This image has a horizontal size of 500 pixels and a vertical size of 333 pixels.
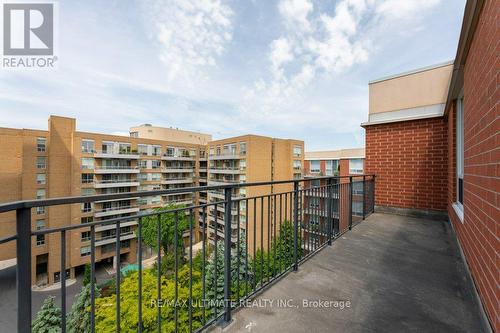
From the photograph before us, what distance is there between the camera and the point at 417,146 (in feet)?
16.9

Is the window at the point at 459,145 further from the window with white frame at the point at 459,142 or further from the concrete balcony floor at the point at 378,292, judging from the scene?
the concrete balcony floor at the point at 378,292

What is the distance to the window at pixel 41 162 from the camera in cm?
1806

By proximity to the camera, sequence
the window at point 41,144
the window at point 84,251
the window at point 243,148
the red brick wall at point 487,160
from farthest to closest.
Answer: the window at point 243,148
the window at point 84,251
the window at point 41,144
the red brick wall at point 487,160

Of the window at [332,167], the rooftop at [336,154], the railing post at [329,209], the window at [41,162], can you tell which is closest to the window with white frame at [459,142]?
the railing post at [329,209]

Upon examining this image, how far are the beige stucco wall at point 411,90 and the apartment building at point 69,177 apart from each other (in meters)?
16.5

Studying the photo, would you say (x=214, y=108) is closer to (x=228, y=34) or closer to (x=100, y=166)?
(x=100, y=166)

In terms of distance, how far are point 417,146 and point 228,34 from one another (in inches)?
263

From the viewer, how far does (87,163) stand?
2000 centimetres

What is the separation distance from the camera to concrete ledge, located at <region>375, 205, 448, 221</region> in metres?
4.83

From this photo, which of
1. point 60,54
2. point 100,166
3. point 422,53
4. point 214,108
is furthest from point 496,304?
point 100,166

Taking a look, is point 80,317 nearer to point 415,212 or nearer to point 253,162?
point 415,212

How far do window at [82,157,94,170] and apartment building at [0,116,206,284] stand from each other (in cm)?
8

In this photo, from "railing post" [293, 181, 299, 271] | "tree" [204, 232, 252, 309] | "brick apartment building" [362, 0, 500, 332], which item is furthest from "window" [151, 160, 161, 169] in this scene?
"railing post" [293, 181, 299, 271]

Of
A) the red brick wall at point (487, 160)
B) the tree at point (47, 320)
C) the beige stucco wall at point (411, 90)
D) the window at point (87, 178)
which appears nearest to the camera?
the red brick wall at point (487, 160)
